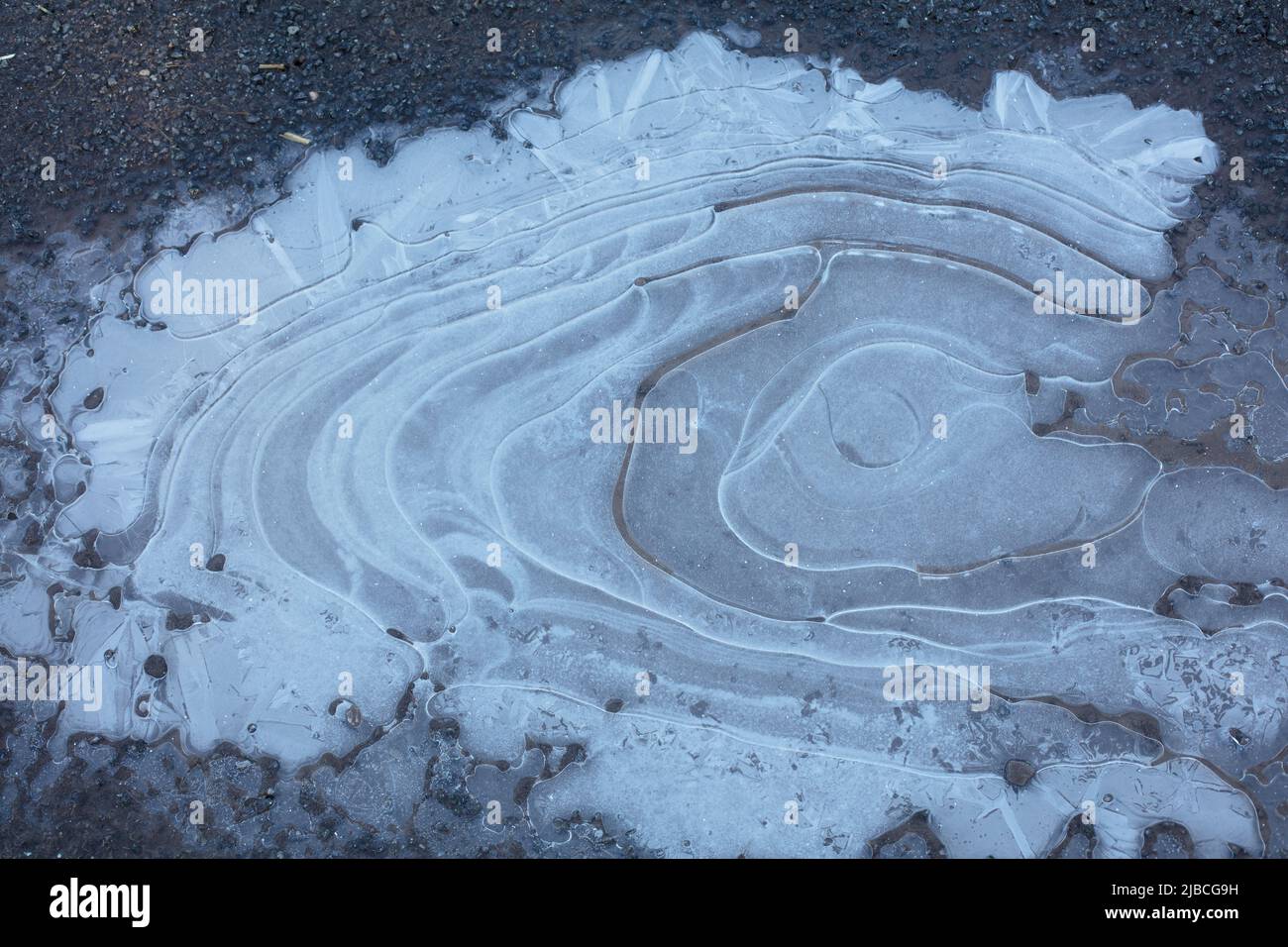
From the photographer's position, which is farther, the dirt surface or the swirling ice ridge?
the dirt surface

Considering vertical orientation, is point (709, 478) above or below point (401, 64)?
below

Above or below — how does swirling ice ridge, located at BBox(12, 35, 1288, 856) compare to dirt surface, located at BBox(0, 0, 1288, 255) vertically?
below

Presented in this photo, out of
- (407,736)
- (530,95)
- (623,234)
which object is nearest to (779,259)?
(623,234)

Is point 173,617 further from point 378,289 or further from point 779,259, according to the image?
point 779,259

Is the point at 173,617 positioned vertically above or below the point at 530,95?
below

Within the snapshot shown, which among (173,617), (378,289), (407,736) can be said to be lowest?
(407,736)

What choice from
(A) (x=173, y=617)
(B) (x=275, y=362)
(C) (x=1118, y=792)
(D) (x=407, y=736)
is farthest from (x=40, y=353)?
(C) (x=1118, y=792)
